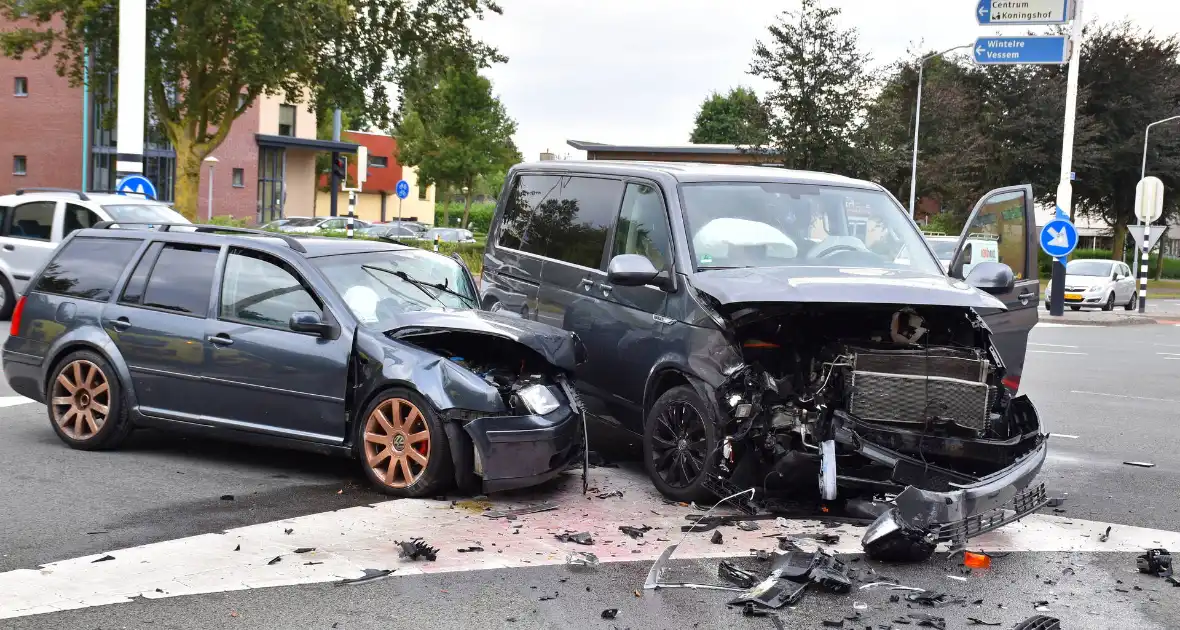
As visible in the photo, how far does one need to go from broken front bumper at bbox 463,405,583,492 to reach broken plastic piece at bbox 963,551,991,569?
2.24 metres

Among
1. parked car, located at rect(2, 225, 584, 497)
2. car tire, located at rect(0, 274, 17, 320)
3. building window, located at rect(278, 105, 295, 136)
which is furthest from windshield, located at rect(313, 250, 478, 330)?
Answer: building window, located at rect(278, 105, 295, 136)

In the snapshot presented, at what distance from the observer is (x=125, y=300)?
7.82 m

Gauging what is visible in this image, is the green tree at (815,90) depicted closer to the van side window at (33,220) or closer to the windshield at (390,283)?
the van side window at (33,220)

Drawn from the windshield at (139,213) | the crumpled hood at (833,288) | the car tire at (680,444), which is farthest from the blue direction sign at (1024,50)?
the car tire at (680,444)

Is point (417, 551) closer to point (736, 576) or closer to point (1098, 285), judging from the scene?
point (736, 576)

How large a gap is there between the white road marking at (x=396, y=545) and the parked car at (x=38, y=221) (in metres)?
12.0

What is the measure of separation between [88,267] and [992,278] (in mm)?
5873

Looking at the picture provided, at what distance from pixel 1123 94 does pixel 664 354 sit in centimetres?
4883

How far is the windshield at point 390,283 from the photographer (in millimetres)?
7254

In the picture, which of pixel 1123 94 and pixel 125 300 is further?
pixel 1123 94

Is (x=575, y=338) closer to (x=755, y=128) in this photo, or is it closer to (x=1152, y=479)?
(x=1152, y=479)

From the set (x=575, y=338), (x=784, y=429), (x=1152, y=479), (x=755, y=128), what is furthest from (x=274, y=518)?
(x=755, y=128)

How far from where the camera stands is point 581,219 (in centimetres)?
831

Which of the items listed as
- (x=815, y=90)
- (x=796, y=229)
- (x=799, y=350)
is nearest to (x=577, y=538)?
(x=799, y=350)
